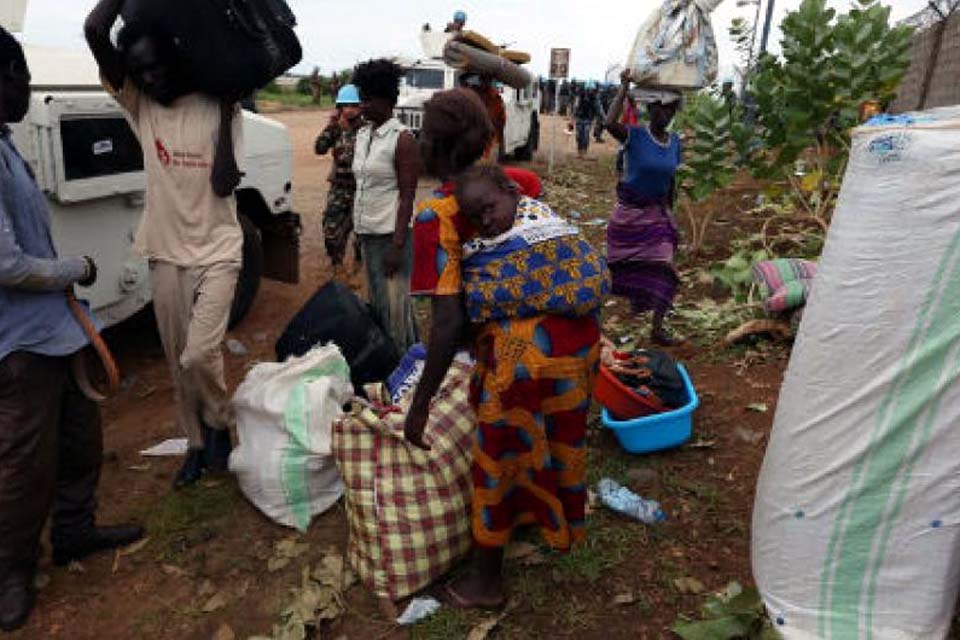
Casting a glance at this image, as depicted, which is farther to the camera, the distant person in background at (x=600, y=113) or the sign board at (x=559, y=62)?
the distant person in background at (x=600, y=113)

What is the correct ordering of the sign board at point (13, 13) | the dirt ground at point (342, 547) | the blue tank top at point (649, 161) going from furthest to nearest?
the blue tank top at point (649, 161)
the sign board at point (13, 13)
the dirt ground at point (342, 547)

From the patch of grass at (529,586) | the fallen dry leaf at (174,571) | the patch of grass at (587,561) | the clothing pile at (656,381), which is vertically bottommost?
the fallen dry leaf at (174,571)

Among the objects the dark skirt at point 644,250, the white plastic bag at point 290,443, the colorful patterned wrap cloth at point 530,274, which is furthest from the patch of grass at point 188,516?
the dark skirt at point 644,250

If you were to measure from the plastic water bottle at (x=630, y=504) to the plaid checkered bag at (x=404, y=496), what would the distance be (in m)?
0.70

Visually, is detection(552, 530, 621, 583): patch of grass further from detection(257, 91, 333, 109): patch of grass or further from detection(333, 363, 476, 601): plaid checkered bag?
detection(257, 91, 333, 109): patch of grass

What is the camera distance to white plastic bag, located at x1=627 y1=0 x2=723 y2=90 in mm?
4547

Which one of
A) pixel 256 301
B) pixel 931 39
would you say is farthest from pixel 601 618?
pixel 931 39

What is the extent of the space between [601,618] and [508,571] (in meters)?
0.41

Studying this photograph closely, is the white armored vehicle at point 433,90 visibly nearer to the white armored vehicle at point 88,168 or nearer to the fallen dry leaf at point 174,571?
the white armored vehicle at point 88,168

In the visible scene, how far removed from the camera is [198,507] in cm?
327

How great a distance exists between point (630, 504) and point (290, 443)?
1461 mm

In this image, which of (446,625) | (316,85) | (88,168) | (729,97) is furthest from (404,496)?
(316,85)

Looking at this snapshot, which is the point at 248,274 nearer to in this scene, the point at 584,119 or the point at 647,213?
the point at 647,213

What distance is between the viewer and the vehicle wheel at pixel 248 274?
5.06 m
